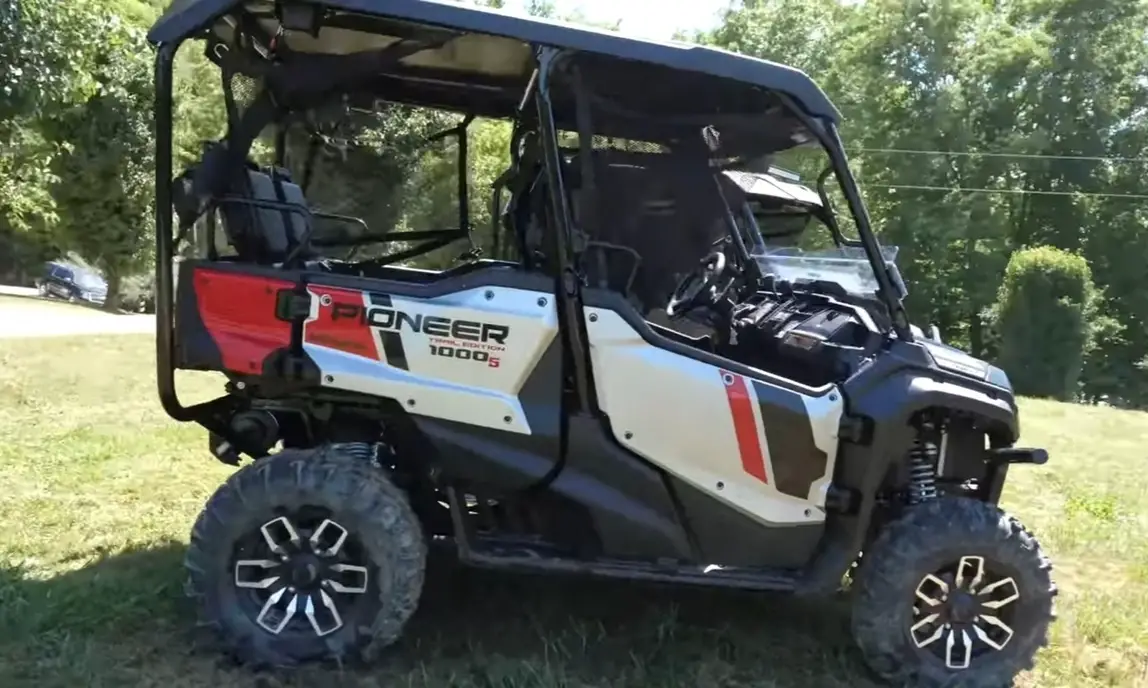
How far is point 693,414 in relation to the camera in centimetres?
413

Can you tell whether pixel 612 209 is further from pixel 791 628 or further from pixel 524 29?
pixel 791 628

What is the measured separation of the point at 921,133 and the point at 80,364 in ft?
91.6

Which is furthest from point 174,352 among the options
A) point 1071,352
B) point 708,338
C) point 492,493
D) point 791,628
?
point 1071,352

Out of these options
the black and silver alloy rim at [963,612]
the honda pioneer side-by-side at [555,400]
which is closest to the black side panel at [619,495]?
the honda pioneer side-by-side at [555,400]

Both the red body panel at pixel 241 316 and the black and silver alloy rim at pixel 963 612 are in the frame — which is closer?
the red body panel at pixel 241 316

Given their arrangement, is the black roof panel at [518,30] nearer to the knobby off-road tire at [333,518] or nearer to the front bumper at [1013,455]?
the knobby off-road tire at [333,518]

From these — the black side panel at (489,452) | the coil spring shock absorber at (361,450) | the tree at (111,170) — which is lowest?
the tree at (111,170)

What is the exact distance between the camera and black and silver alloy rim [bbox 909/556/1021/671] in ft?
14.2

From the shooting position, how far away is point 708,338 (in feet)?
14.8

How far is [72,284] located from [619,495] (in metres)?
34.2

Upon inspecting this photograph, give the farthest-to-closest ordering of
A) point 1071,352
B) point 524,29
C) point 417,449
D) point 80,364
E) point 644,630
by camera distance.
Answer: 1. point 1071,352
2. point 80,364
3. point 644,630
4. point 417,449
5. point 524,29

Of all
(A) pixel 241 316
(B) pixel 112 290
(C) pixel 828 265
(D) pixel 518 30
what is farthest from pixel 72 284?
(D) pixel 518 30

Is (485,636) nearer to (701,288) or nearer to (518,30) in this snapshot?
(701,288)

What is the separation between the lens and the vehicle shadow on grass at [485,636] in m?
4.02
